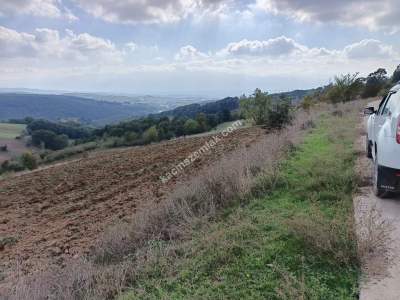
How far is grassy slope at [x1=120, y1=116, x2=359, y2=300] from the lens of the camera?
3.34m

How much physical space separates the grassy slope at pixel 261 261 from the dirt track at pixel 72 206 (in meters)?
2.73

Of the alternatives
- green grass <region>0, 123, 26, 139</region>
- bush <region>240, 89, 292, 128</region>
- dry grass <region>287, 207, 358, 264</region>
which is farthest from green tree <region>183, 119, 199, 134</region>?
green grass <region>0, 123, 26, 139</region>

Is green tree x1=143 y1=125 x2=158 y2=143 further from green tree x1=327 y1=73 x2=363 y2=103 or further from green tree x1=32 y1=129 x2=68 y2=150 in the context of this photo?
green tree x1=32 y1=129 x2=68 y2=150

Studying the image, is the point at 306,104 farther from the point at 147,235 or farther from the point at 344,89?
the point at 147,235

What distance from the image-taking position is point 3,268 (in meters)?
6.31

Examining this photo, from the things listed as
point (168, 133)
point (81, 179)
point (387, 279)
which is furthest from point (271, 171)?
point (168, 133)

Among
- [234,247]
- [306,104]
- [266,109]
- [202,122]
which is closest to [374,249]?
[234,247]

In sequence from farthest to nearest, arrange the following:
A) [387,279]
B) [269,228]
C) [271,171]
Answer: [271,171] → [269,228] → [387,279]

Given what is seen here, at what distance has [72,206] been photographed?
10.0 meters

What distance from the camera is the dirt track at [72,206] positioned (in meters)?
6.81

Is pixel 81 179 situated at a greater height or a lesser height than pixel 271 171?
lesser

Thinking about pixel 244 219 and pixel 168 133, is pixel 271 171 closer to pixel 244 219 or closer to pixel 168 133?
pixel 244 219

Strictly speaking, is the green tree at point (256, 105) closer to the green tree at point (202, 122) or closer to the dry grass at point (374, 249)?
the green tree at point (202, 122)

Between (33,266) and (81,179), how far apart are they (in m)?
8.57
